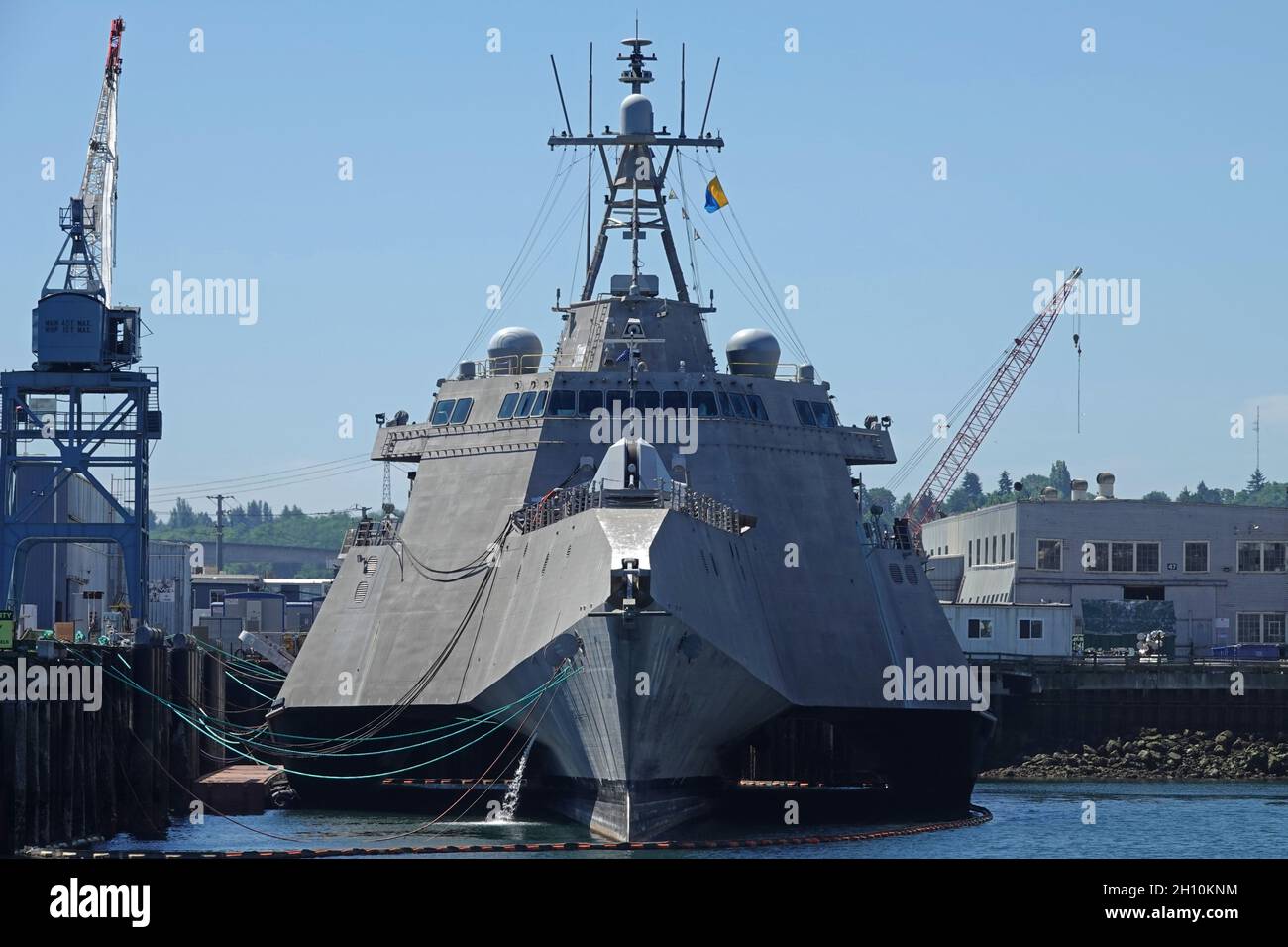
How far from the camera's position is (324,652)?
45.3 meters

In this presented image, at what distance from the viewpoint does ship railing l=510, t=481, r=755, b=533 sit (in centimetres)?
3903

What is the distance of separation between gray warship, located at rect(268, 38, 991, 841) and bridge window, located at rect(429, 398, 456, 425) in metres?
0.08

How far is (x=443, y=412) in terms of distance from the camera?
157 feet

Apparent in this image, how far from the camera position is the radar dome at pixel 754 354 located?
48.5 m

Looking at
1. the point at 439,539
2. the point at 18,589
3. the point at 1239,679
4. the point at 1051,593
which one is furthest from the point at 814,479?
the point at 1051,593

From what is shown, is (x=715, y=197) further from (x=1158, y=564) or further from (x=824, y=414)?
(x=1158, y=564)

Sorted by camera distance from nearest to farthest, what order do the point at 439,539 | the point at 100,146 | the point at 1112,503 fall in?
the point at 439,539 < the point at 100,146 < the point at 1112,503

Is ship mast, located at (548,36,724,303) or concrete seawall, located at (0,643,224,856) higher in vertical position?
ship mast, located at (548,36,724,303)

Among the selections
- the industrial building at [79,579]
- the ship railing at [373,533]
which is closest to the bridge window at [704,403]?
the ship railing at [373,533]

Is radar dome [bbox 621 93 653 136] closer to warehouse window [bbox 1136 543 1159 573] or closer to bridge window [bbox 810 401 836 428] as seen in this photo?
bridge window [bbox 810 401 836 428]

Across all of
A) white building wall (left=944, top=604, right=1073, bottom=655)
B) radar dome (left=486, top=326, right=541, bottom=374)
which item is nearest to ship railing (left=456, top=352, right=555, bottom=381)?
radar dome (left=486, top=326, right=541, bottom=374)
